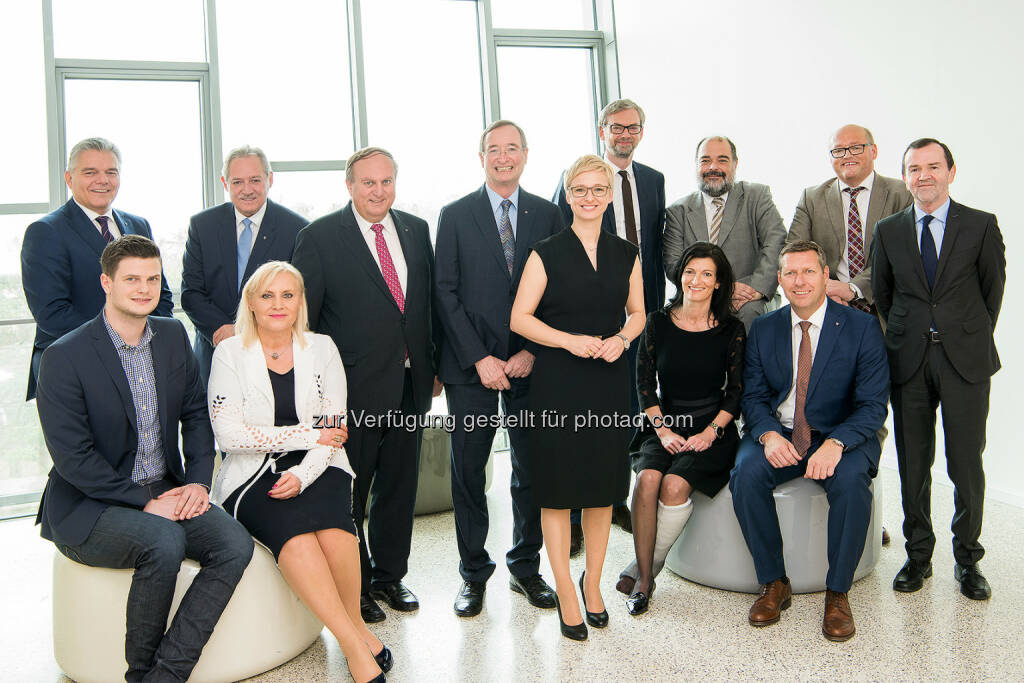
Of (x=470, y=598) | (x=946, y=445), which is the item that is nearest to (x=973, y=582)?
(x=946, y=445)

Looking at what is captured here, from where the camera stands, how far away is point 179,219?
217 inches

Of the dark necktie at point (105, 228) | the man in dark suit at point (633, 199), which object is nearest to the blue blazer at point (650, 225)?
the man in dark suit at point (633, 199)

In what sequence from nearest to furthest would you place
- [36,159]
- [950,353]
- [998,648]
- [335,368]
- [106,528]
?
[106,528]
[998,648]
[335,368]
[950,353]
[36,159]

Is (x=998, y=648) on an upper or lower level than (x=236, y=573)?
lower

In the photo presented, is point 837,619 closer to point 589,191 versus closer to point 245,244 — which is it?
point 589,191

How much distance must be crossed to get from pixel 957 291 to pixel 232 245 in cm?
285

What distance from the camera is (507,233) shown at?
123 inches

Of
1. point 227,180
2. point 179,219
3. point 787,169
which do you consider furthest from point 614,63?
point 227,180

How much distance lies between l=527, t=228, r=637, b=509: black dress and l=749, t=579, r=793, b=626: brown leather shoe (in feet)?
2.07

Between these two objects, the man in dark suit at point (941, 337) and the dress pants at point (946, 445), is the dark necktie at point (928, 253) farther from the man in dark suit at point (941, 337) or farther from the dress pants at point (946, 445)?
the dress pants at point (946, 445)

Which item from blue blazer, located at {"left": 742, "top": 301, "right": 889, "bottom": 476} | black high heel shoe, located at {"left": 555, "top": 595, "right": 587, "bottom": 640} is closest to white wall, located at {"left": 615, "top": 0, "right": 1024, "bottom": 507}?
blue blazer, located at {"left": 742, "top": 301, "right": 889, "bottom": 476}

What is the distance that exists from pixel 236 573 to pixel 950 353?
2623 millimetres

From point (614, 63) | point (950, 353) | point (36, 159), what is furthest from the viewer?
point (614, 63)

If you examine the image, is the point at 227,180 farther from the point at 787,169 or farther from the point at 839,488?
the point at 787,169
